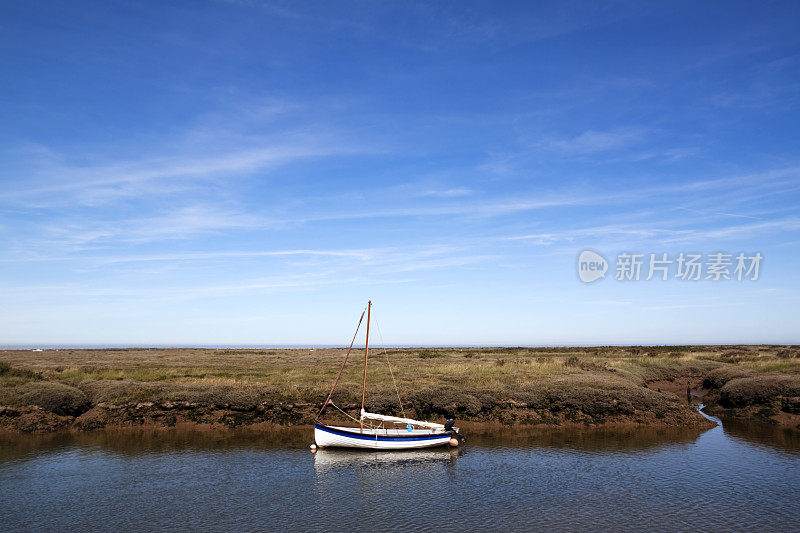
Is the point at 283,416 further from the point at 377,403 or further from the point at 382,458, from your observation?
the point at 382,458

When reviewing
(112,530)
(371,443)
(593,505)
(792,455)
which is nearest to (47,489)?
(112,530)

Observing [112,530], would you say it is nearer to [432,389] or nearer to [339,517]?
[339,517]

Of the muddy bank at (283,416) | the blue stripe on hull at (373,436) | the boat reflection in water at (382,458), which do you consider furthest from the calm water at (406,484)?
the muddy bank at (283,416)

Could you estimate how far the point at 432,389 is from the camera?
4938 centimetres

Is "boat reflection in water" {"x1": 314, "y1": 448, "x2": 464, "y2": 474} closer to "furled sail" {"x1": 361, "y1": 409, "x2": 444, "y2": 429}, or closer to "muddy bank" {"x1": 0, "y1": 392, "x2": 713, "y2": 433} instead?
"furled sail" {"x1": 361, "y1": 409, "x2": 444, "y2": 429}

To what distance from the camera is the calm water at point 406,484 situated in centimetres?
2364

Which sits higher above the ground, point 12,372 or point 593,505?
point 12,372

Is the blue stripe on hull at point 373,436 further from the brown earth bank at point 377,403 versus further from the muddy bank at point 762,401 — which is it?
the muddy bank at point 762,401

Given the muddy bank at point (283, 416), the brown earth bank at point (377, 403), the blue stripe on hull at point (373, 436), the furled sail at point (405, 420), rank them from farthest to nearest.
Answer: the brown earth bank at point (377, 403) < the muddy bank at point (283, 416) < the furled sail at point (405, 420) < the blue stripe on hull at point (373, 436)

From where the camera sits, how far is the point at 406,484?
30.0m

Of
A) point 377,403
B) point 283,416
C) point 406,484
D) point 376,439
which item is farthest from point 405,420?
point 283,416

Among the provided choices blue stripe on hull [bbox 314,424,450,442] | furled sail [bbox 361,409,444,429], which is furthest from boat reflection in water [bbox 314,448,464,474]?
furled sail [bbox 361,409,444,429]

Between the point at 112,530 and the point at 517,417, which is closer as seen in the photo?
the point at 112,530

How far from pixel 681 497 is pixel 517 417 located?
20.4m
